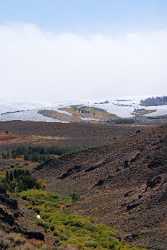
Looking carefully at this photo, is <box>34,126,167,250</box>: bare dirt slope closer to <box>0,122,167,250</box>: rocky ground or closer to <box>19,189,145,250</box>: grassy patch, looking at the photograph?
<box>0,122,167,250</box>: rocky ground

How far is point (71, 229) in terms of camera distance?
25.8m

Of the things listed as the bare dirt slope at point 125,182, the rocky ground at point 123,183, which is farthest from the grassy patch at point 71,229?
the bare dirt slope at point 125,182

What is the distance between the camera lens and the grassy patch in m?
22.6

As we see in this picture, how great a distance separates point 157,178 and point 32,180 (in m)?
10.0

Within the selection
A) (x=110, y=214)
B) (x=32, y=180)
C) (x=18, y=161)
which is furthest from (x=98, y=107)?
(x=110, y=214)

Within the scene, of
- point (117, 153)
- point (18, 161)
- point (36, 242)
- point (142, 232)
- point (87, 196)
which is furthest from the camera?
point (18, 161)

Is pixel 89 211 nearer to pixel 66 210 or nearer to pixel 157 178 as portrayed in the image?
pixel 66 210

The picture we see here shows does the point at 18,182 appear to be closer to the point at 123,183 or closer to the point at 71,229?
the point at 123,183

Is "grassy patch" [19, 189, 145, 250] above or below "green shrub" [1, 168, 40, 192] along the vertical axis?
above

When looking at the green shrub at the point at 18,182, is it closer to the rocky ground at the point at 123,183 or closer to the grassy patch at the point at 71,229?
the rocky ground at the point at 123,183

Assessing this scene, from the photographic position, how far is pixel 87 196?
126ft

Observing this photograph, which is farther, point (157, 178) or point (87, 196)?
point (87, 196)

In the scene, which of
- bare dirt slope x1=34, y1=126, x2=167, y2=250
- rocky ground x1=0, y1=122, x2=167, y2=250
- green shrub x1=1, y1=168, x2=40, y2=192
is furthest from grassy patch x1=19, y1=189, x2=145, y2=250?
green shrub x1=1, y1=168, x2=40, y2=192

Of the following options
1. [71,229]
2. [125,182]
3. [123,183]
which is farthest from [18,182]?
[71,229]
